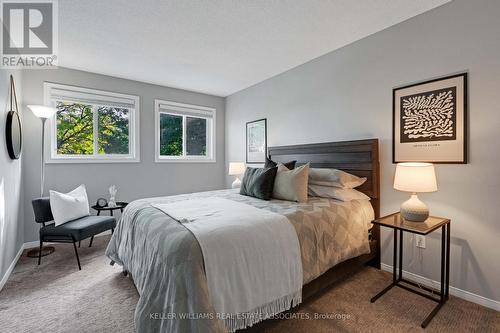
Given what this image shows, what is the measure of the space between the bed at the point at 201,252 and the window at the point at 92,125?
202cm

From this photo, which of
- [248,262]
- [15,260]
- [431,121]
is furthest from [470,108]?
[15,260]

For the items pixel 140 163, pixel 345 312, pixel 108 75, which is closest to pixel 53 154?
pixel 140 163

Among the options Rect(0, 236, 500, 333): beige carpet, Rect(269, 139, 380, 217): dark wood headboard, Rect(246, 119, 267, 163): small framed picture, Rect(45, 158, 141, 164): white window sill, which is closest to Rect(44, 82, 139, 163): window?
Rect(45, 158, 141, 164): white window sill

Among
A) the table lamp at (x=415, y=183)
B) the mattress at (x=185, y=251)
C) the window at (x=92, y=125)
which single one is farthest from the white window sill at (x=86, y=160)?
the table lamp at (x=415, y=183)

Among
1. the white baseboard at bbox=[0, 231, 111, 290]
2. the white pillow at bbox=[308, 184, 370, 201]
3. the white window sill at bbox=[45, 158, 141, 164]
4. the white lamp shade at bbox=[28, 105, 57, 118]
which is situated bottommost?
the white baseboard at bbox=[0, 231, 111, 290]

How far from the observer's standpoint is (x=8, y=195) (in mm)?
2428

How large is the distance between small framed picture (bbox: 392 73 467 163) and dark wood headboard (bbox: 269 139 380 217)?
23cm

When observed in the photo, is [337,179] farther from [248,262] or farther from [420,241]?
[248,262]

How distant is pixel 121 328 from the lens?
64.4 inches

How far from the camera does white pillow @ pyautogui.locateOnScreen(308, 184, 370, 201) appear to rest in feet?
7.80

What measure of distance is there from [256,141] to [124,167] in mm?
2314

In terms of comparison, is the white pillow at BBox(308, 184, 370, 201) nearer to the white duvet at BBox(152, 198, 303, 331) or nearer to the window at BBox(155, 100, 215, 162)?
the white duvet at BBox(152, 198, 303, 331)

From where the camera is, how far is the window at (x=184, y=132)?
4324 mm

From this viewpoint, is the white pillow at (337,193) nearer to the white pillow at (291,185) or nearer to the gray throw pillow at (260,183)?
the white pillow at (291,185)
